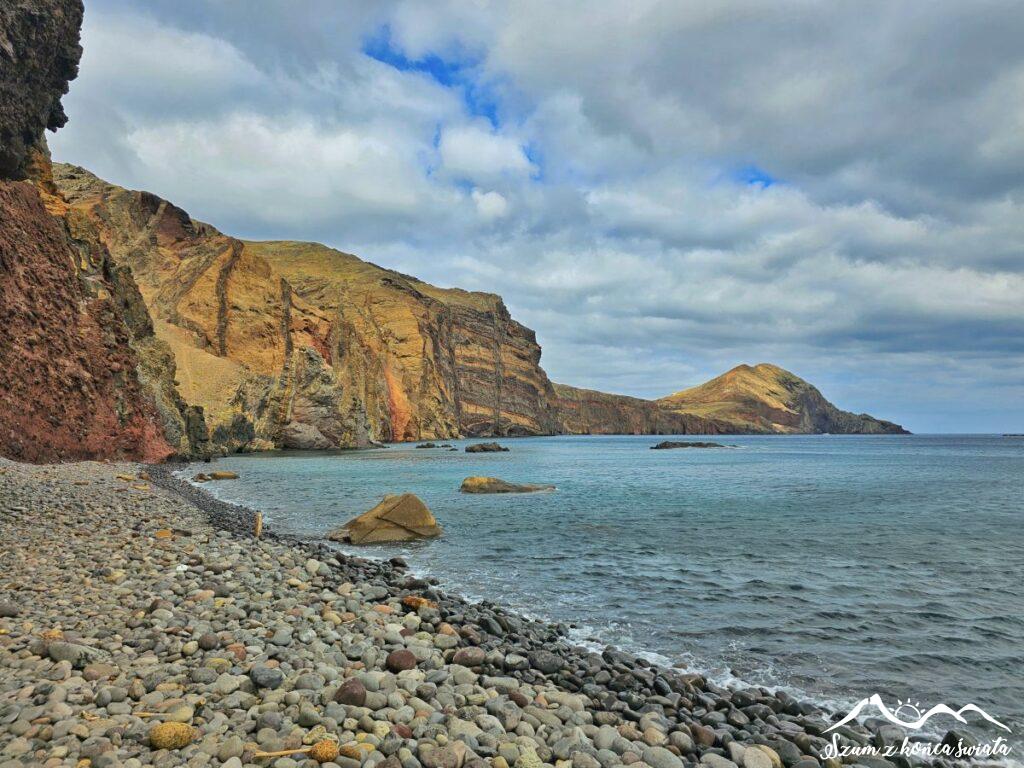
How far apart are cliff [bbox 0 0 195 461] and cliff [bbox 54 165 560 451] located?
496cm

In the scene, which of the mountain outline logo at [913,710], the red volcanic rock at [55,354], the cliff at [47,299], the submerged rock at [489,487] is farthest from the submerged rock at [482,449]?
the mountain outline logo at [913,710]

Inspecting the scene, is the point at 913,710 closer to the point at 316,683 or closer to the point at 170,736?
the point at 316,683

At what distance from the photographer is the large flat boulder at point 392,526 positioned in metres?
18.0

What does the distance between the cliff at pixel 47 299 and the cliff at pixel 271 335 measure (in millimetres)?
4962

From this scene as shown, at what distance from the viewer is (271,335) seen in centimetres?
8569

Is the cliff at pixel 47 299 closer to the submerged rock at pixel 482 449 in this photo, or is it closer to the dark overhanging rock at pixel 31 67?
the dark overhanging rock at pixel 31 67

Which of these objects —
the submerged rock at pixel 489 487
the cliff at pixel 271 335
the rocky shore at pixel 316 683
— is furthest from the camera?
the cliff at pixel 271 335

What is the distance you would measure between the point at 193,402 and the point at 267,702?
66.2m

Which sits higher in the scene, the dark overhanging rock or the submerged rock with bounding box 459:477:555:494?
the dark overhanging rock

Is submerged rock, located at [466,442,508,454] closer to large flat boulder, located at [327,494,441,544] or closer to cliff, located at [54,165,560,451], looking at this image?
cliff, located at [54,165,560,451]

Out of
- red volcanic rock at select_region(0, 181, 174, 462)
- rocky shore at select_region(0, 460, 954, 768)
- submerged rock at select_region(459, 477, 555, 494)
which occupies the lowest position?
submerged rock at select_region(459, 477, 555, 494)

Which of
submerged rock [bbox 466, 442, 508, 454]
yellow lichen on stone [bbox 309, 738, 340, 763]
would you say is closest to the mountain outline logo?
yellow lichen on stone [bbox 309, 738, 340, 763]

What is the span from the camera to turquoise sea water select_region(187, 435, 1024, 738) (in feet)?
28.7

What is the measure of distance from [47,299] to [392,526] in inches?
831
